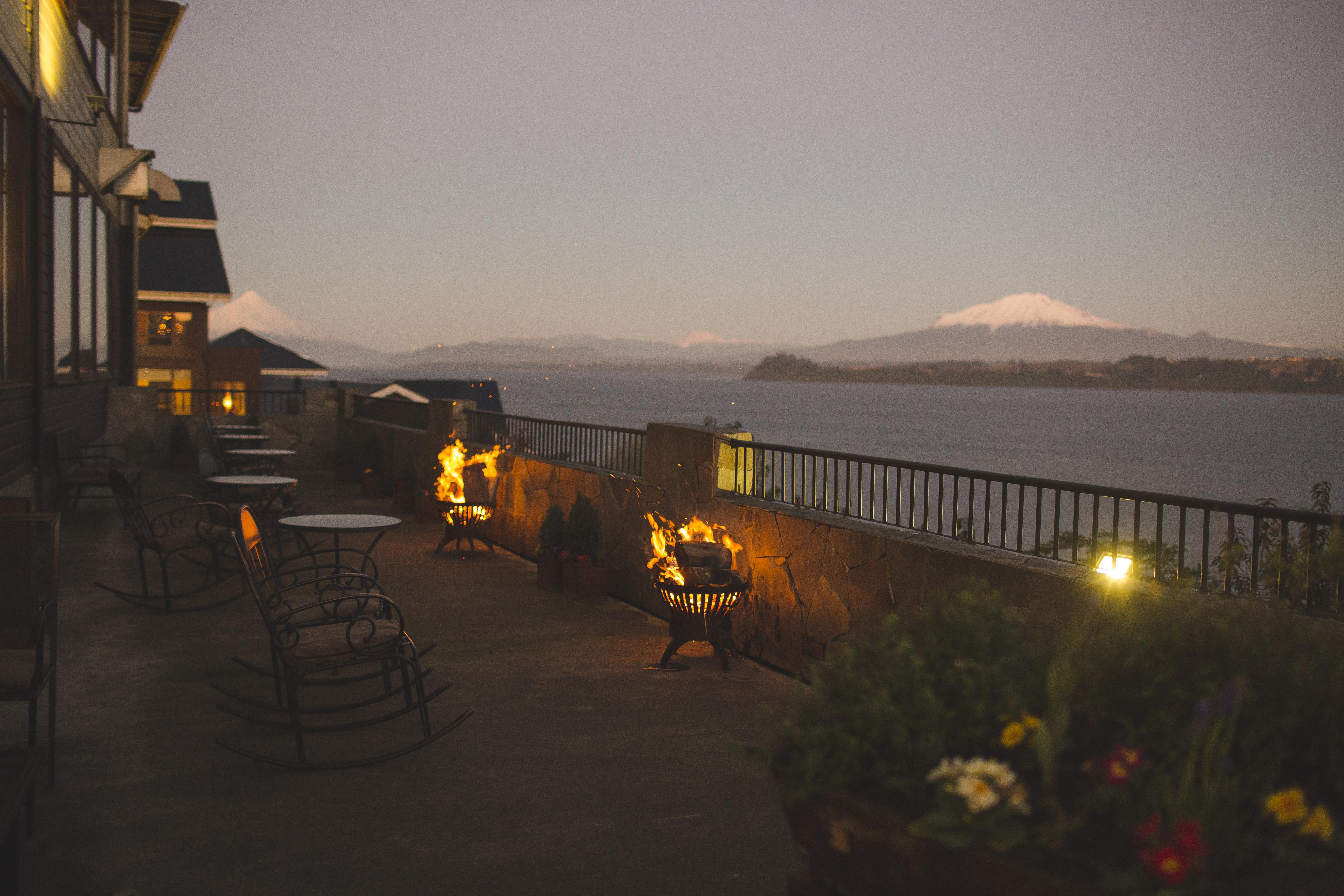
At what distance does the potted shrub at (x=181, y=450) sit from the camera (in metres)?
16.9

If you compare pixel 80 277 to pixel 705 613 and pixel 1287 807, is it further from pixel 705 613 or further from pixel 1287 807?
pixel 1287 807

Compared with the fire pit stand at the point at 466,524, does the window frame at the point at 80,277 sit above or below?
above

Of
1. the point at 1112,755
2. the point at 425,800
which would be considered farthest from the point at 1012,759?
the point at 425,800

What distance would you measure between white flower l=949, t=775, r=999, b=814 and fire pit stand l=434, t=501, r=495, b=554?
8.40 metres

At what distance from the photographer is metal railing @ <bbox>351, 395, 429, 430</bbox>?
14219mm

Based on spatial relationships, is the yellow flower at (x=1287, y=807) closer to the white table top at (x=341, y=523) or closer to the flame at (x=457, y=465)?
the white table top at (x=341, y=523)

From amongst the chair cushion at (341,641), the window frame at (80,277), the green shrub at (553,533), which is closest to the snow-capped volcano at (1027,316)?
the window frame at (80,277)

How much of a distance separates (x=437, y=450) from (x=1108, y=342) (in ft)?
557

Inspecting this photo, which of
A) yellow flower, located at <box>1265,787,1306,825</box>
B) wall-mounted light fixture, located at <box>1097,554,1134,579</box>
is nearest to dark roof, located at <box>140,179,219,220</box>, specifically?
wall-mounted light fixture, located at <box>1097,554,1134,579</box>

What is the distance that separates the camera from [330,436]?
60.1 feet

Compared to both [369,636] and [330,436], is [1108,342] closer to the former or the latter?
[330,436]

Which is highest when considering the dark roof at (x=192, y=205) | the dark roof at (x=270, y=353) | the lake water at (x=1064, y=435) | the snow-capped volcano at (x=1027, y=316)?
the snow-capped volcano at (x=1027, y=316)

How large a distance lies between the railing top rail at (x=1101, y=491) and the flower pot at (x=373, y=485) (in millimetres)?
8681

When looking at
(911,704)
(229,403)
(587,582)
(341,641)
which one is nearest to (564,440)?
(587,582)
